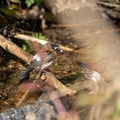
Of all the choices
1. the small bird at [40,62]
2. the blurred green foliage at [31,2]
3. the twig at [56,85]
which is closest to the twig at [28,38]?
the small bird at [40,62]

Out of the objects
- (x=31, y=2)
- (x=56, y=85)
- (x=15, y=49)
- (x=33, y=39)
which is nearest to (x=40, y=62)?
(x=56, y=85)

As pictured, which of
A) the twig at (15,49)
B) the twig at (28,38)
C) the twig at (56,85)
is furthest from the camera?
the twig at (28,38)

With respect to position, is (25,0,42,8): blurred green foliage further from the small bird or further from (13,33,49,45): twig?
the small bird

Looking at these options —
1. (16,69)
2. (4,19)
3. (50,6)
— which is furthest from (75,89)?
(50,6)

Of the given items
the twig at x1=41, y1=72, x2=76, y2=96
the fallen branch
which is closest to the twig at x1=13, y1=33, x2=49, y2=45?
the fallen branch

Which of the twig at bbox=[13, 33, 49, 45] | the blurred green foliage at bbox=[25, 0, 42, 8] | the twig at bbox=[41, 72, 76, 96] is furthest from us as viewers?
the blurred green foliage at bbox=[25, 0, 42, 8]

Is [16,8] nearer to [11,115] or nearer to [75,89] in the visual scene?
[75,89]

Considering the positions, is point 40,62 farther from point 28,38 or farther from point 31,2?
point 31,2

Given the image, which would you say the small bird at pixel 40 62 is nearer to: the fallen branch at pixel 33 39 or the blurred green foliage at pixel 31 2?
the fallen branch at pixel 33 39
